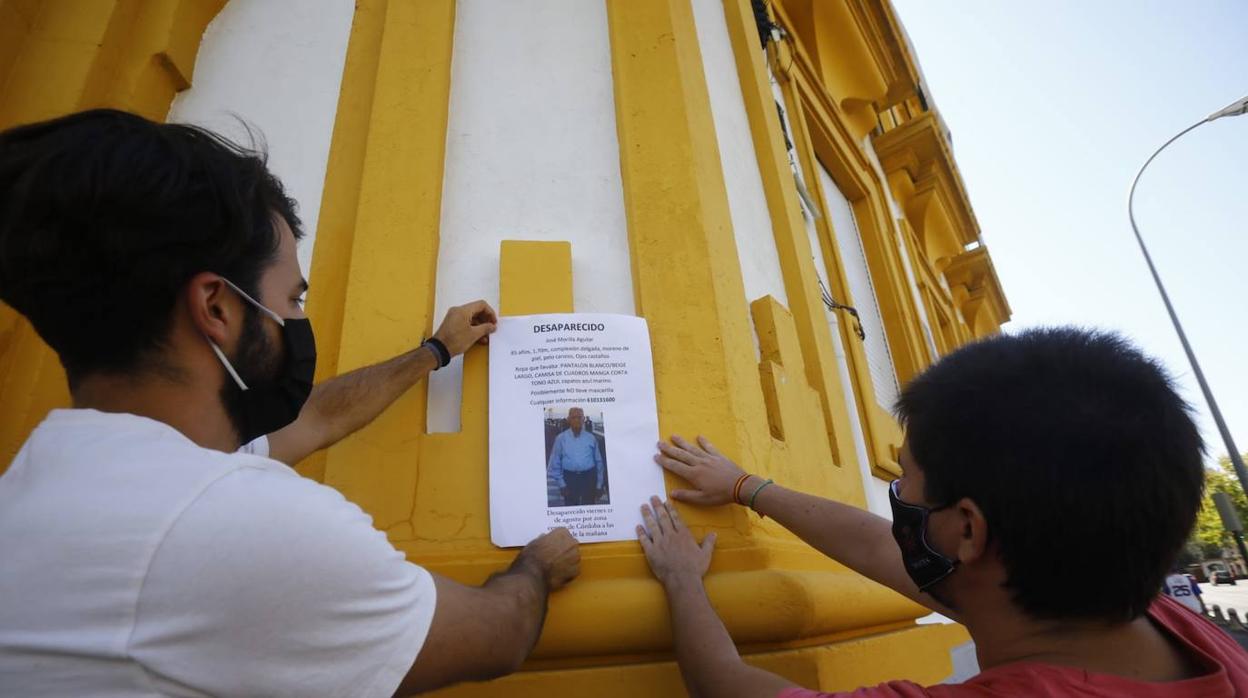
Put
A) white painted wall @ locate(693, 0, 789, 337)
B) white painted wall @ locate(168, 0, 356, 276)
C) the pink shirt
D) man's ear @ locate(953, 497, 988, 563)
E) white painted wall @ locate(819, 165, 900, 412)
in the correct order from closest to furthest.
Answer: the pink shirt < man's ear @ locate(953, 497, 988, 563) < white painted wall @ locate(168, 0, 356, 276) < white painted wall @ locate(693, 0, 789, 337) < white painted wall @ locate(819, 165, 900, 412)

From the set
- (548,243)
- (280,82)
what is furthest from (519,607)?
(280,82)

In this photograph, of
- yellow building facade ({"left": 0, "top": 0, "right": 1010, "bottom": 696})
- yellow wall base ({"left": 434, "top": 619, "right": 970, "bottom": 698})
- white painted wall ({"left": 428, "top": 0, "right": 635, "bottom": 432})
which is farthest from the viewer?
white painted wall ({"left": 428, "top": 0, "right": 635, "bottom": 432})

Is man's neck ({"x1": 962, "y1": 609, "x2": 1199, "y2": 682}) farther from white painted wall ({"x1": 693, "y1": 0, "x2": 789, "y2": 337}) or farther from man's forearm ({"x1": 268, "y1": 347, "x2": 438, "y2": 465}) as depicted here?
man's forearm ({"x1": 268, "y1": 347, "x2": 438, "y2": 465})

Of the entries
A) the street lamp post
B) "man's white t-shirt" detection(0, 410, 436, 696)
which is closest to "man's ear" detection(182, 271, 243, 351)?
"man's white t-shirt" detection(0, 410, 436, 696)

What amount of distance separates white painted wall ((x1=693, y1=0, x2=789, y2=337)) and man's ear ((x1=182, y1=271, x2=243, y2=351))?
55.0 inches

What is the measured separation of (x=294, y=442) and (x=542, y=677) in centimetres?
75

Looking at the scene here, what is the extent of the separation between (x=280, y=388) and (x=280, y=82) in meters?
1.56

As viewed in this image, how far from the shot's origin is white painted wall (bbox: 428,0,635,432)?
182 centimetres

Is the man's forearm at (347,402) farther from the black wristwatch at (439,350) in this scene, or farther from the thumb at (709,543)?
the thumb at (709,543)

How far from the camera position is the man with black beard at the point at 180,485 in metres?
0.74

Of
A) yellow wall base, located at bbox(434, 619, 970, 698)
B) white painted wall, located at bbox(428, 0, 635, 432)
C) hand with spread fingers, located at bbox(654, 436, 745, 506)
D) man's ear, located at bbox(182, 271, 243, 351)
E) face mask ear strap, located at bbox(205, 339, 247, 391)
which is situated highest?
white painted wall, located at bbox(428, 0, 635, 432)

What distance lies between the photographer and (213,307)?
109 centimetres

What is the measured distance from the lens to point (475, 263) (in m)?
1.83

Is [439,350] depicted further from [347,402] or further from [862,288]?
[862,288]
